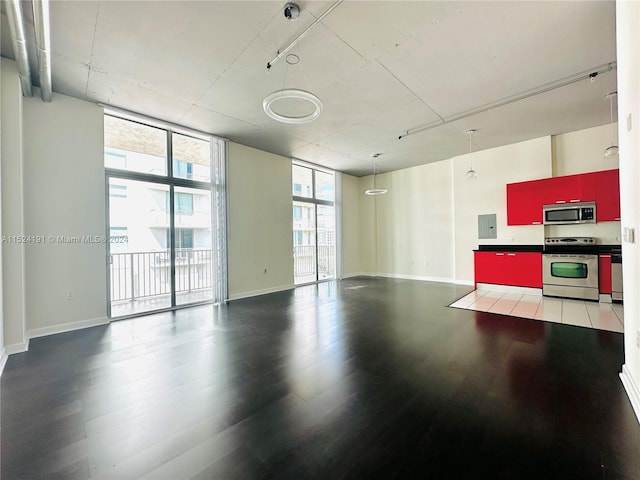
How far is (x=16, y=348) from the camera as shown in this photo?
310 cm

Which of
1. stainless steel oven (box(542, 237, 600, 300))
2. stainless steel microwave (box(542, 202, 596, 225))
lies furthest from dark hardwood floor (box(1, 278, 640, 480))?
stainless steel microwave (box(542, 202, 596, 225))

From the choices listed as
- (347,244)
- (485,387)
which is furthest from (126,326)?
(347,244)

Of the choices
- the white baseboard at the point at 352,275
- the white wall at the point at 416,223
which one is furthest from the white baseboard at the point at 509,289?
the white baseboard at the point at 352,275

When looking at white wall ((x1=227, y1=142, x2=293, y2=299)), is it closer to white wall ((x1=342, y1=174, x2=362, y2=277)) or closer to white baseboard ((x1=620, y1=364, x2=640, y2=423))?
white wall ((x1=342, y1=174, x2=362, y2=277))

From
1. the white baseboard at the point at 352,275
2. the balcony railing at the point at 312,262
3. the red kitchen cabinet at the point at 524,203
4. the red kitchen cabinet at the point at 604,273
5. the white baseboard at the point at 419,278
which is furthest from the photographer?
the white baseboard at the point at 352,275

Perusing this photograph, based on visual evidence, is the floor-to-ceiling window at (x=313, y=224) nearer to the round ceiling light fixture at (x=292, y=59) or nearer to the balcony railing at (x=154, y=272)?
the balcony railing at (x=154, y=272)

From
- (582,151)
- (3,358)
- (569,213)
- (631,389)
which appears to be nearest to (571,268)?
(569,213)

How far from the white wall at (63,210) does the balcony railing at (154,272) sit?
0.87 meters

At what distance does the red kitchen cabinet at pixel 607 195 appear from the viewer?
4934 millimetres

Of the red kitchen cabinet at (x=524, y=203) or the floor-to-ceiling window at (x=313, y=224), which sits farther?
the floor-to-ceiling window at (x=313, y=224)

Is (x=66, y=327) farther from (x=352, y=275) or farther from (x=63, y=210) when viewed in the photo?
(x=352, y=275)

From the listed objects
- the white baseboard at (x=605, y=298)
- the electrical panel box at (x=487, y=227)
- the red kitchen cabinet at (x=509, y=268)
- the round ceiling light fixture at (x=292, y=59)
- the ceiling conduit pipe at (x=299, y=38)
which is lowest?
the white baseboard at (x=605, y=298)

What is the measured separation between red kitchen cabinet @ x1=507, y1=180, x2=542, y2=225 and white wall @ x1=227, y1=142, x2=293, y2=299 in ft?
17.4

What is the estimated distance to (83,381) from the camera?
244 centimetres
